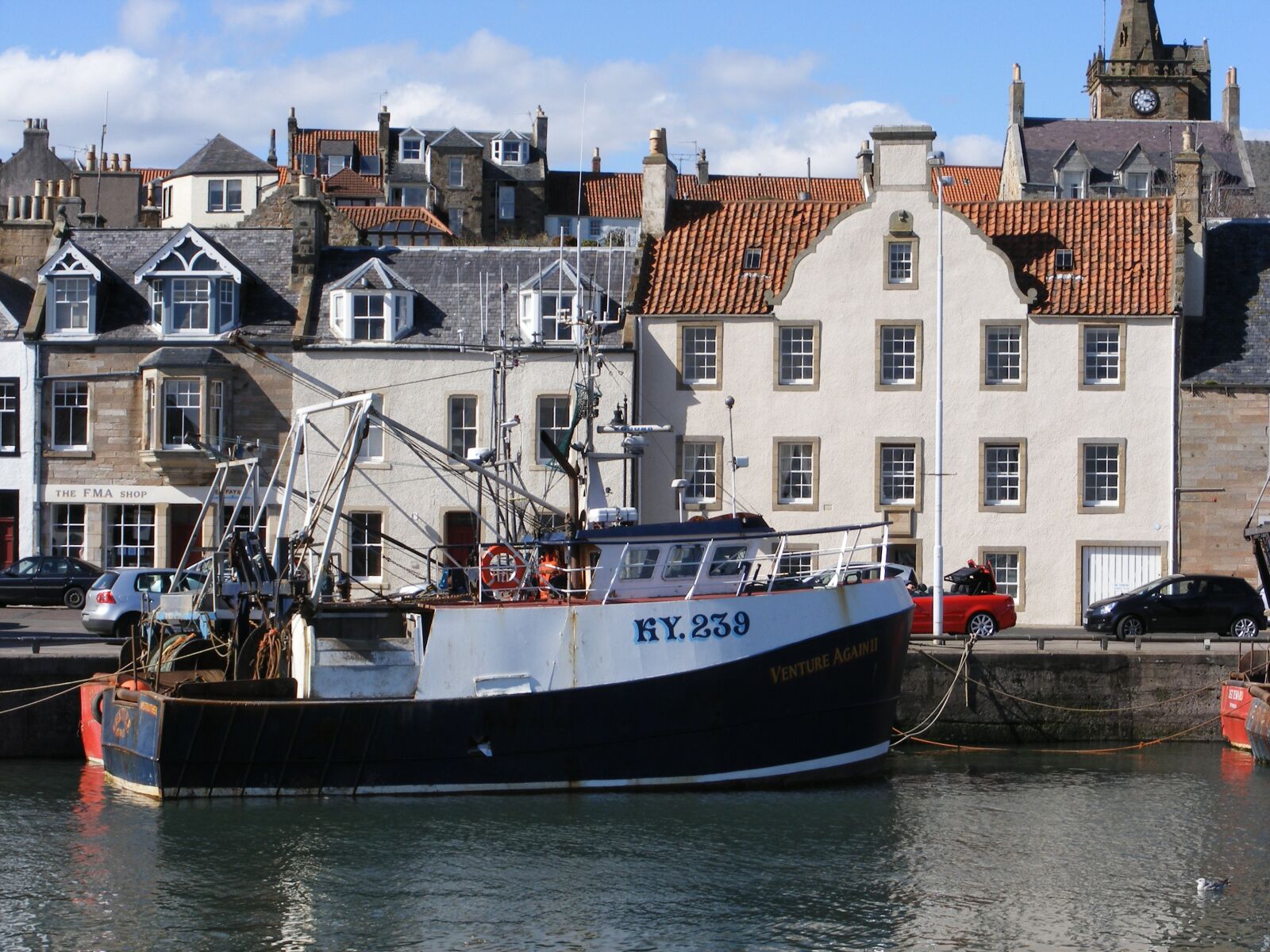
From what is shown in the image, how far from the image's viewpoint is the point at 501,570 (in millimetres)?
25984

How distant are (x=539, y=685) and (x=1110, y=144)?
58.2 meters

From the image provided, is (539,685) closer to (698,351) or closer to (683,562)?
(683,562)

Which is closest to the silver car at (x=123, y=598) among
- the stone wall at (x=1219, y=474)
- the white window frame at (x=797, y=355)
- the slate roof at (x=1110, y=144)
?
the white window frame at (x=797, y=355)

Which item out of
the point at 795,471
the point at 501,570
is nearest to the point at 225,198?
the point at 795,471

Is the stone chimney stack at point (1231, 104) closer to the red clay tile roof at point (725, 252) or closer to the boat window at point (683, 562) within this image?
the red clay tile roof at point (725, 252)

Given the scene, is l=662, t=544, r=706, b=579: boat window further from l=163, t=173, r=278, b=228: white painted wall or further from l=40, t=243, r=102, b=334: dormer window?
l=163, t=173, r=278, b=228: white painted wall

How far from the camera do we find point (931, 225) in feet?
127

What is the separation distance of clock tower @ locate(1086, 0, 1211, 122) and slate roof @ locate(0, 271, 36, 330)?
6158cm

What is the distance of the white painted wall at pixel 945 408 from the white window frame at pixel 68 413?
1251 centimetres

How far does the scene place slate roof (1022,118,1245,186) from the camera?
73.6 metres

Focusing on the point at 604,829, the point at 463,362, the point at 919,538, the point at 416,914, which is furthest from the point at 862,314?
the point at 416,914

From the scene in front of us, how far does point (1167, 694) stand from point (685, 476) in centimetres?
1314

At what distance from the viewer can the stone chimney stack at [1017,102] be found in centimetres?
7712

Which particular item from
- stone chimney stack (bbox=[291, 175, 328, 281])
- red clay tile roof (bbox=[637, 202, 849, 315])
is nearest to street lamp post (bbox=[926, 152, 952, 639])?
red clay tile roof (bbox=[637, 202, 849, 315])
